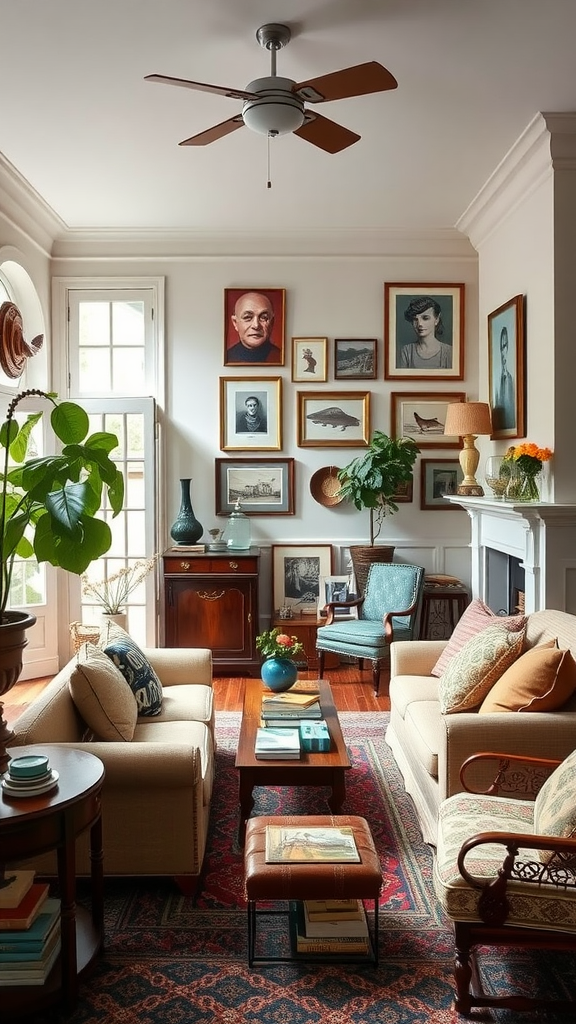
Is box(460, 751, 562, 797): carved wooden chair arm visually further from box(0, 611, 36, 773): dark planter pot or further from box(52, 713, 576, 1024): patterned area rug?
box(0, 611, 36, 773): dark planter pot

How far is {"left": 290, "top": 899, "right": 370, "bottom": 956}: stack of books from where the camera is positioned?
2531mm

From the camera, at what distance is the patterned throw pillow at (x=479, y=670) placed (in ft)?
11.1

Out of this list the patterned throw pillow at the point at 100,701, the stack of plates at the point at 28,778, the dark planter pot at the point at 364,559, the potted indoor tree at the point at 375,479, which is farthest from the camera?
the dark planter pot at the point at 364,559

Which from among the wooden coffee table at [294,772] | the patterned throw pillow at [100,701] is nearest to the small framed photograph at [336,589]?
the wooden coffee table at [294,772]

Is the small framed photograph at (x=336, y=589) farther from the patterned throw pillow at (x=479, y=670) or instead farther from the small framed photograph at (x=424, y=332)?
the patterned throw pillow at (x=479, y=670)

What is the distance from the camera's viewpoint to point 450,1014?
2.28 metres

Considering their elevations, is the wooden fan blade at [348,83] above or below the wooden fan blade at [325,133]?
below

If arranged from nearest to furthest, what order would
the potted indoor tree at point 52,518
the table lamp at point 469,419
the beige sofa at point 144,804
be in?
the potted indoor tree at point 52,518 → the beige sofa at point 144,804 → the table lamp at point 469,419

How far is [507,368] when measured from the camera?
17.5 feet

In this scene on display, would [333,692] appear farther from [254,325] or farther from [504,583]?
[254,325]

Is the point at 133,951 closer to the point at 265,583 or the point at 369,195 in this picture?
the point at 265,583

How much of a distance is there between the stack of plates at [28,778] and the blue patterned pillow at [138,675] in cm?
116

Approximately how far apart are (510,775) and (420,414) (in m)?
4.06

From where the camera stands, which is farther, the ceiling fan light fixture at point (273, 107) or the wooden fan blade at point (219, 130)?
the wooden fan blade at point (219, 130)
